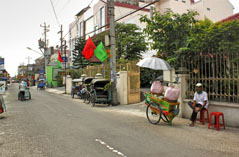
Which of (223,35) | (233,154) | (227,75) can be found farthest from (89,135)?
(223,35)

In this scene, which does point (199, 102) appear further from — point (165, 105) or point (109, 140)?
point (109, 140)

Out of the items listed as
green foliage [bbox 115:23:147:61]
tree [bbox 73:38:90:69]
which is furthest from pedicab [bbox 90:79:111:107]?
tree [bbox 73:38:90:69]

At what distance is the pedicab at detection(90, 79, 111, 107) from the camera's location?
46.0 feet

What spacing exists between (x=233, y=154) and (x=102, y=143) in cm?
315

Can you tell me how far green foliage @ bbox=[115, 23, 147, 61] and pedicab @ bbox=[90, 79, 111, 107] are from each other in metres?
9.63

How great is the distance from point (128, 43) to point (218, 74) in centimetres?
1634

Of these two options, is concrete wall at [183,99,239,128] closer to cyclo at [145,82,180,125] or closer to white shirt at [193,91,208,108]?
white shirt at [193,91,208,108]

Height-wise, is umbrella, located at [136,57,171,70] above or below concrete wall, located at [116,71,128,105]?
above

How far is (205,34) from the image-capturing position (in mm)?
8281

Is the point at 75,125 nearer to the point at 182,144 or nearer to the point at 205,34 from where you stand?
the point at 182,144

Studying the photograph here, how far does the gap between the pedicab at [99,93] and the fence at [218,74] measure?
21.4 feet

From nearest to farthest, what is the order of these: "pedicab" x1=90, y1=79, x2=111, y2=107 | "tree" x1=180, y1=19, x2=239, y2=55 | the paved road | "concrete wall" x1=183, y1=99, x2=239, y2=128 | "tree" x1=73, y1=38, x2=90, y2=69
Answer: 1. the paved road
2. "concrete wall" x1=183, y1=99, x2=239, y2=128
3. "tree" x1=180, y1=19, x2=239, y2=55
4. "pedicab" x1=90, y1=79, x2=111, y2=107
5. "tree" x1=73, y1=38, x2=90, y2=69

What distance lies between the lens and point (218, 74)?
8359 mm

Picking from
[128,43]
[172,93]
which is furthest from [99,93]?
[128,43]
